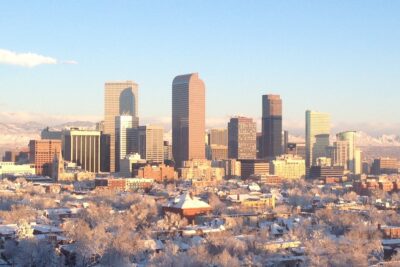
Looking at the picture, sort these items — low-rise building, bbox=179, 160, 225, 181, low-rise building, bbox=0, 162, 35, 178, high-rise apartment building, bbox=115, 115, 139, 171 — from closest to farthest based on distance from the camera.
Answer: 1. low-rise building, bbox=0, 162, 35, 178
2. low-rise building, bbox=179, 160, 225, 181
3. high-rise apartment building, bbox=115, 115, 139, 171

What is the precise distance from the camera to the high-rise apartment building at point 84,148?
592 ft

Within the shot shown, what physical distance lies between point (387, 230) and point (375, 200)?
40604 mm

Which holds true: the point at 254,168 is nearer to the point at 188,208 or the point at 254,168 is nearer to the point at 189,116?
the point at 189,116

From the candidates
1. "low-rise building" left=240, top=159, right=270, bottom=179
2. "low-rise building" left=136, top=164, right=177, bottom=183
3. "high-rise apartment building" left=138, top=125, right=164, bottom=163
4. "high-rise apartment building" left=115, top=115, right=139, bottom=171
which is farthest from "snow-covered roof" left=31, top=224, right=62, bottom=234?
"high-rise apartment building" left=115, top=115, right=139, bottom=171

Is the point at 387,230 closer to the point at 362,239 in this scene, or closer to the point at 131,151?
the point at 362,239

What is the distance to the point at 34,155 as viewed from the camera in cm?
16550

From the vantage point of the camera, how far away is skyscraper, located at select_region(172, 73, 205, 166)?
193 m

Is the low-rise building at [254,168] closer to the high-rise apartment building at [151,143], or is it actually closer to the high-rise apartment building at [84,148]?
the high-rise apartment building at [151,143]

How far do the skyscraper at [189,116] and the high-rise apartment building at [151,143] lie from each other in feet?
16.2

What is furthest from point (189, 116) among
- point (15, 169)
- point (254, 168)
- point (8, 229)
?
point (8, 229)

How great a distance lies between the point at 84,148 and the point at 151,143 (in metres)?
17.5

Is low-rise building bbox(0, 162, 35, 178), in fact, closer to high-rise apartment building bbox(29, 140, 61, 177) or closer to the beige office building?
high-rise apartment building bbox(29, 140, 61, 177)

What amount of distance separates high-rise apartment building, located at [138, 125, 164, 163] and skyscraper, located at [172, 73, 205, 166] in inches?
195

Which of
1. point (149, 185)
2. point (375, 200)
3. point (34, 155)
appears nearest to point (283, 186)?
point (149, 185)
